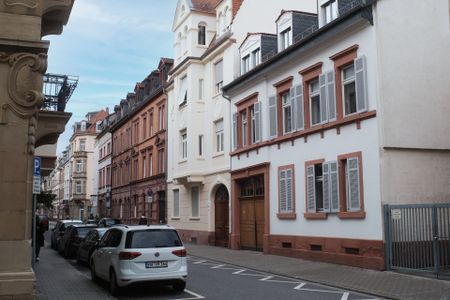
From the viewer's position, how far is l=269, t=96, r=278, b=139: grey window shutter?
22.7 meters

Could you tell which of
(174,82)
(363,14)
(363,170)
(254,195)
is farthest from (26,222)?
(174,82)

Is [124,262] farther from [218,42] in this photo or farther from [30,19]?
[218,42]

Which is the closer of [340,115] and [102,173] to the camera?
[340,115]

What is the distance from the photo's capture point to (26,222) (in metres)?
9.10

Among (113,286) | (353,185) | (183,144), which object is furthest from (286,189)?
(183,144)

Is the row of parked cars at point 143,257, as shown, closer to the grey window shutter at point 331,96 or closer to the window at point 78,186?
the grey window shutter at point 331,96

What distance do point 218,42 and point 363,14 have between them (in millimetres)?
12806

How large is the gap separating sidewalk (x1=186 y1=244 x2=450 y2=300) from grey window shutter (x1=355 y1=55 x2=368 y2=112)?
5.24 metres

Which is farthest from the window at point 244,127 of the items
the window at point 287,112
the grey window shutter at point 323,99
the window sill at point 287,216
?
the grey window shutter at point 323,99

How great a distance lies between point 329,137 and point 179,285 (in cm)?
869

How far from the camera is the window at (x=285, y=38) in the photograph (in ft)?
74.5

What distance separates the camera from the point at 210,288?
13492mm

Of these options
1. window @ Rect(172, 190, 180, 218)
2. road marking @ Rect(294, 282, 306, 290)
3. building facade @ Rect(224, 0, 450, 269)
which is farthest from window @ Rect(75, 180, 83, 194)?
road marking @ Rect(294, 282, 306, 290)

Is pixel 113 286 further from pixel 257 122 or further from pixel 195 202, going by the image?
pixel 195 202
